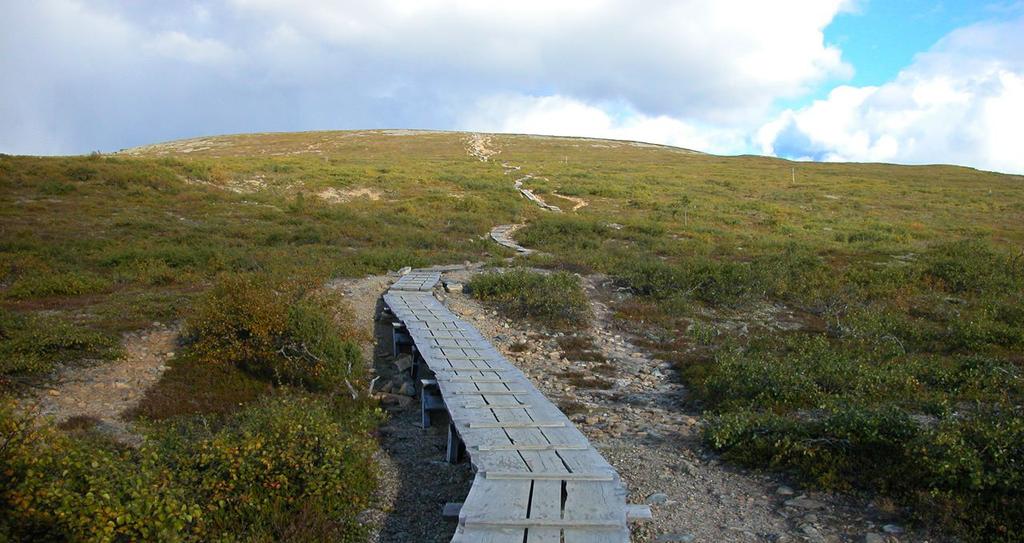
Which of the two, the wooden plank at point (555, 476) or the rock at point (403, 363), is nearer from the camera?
the wooden plank at point (555, 476)

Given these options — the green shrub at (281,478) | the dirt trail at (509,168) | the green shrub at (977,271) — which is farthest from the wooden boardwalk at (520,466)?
the dirt trail at (509,168)

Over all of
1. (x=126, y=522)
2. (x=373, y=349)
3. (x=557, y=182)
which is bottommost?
(x=373, y=349)

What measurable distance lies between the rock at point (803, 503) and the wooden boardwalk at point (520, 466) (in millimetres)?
1445

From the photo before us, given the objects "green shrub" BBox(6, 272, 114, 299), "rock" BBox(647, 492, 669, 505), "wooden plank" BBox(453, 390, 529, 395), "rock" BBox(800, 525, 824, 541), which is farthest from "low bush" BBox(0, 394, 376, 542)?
"green shrub" BBox(6, 272, 114, 299)

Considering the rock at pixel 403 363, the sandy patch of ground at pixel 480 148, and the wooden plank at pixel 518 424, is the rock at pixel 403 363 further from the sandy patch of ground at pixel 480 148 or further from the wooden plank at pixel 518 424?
the sandy patch of ground at pixel 480 148

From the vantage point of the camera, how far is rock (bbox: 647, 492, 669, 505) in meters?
5.68

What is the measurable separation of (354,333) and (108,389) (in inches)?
152

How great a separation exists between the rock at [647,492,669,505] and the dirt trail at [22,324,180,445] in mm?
5774

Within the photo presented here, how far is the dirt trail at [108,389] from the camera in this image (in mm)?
7941

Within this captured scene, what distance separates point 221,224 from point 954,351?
22973mm

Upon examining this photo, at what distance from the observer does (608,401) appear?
909 centimetres

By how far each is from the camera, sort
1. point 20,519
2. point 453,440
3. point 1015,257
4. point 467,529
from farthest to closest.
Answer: point 1015,257, point 453,440, point 467,529, point 20,519

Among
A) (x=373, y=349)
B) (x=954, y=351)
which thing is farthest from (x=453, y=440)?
(x=954, y=351)

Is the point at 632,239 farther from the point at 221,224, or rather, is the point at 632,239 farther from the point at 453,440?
the point at 453,440
